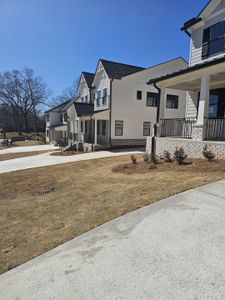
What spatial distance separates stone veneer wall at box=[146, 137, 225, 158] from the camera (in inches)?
342

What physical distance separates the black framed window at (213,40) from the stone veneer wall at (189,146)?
16.9ft

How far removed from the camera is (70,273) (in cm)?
313

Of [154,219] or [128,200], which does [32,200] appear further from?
[154,219]

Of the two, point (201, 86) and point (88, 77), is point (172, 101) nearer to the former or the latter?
point (88, 77)

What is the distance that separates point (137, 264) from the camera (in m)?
3.12

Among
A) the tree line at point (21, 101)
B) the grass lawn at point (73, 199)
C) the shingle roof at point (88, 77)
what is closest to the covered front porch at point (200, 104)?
the grass lawn at point (73, 199)

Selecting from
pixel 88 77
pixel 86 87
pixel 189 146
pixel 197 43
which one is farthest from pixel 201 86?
pixel 86 87

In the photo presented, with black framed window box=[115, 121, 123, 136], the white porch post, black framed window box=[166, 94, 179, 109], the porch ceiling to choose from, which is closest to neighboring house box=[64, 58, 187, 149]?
black framed window box=[115, 121, 123, 136]

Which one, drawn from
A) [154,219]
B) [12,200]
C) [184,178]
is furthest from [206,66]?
[12,200]

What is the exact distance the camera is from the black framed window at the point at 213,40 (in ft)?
37.3

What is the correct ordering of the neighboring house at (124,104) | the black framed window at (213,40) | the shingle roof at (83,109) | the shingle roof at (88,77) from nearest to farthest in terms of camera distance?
the black framed window at (213,40), the neighboring house at (124,104), the shingle roof at (83,109), the shingle roof at (88,77)

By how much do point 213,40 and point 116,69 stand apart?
1222cm

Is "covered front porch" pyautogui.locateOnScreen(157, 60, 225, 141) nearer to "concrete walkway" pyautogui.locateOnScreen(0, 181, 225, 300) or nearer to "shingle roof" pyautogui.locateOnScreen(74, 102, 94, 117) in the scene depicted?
"concrete walkway" pyautogui.locateOnScreen(0, 181, 225, 300)

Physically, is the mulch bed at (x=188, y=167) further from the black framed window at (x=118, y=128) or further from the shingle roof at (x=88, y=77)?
the shingle roof at (x=88, y=77)
